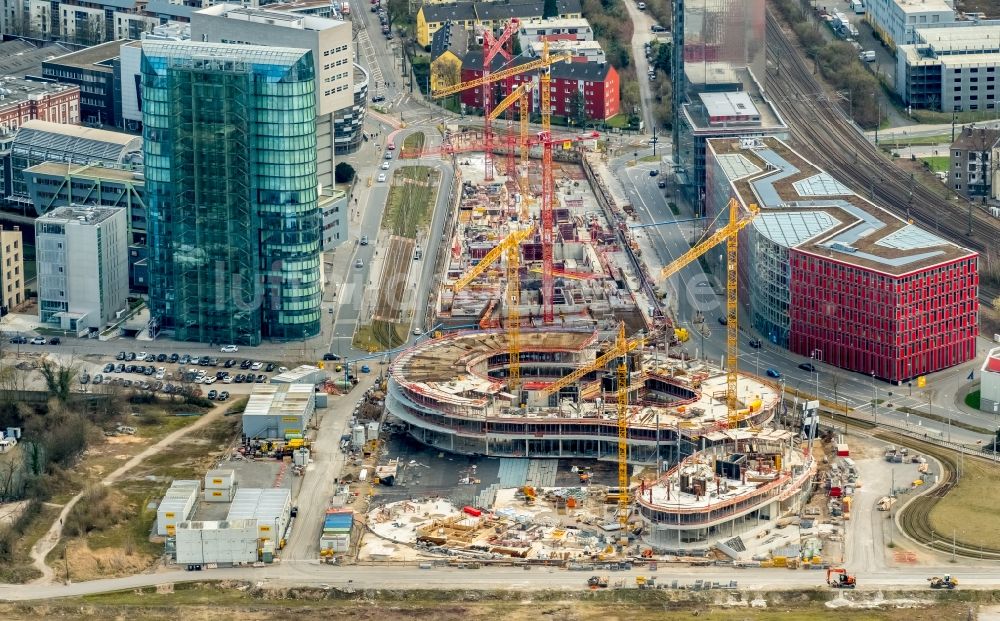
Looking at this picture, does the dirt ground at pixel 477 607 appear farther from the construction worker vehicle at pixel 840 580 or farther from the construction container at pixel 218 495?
the construction container at pixel 218 495

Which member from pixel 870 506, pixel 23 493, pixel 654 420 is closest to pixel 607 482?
pixel 654 420

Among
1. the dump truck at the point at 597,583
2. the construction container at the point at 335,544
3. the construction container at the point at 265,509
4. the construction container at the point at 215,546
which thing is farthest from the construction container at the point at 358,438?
the dump truck at the point at 597,583

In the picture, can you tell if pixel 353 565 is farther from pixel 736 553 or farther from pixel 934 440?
pixel 934 440

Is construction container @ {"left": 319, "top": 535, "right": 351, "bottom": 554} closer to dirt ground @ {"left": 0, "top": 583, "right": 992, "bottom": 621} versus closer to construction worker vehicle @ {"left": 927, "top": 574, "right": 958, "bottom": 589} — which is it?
dirt ground @ {"left": 0, "top": 583, "right": 992, "bottom": 621}

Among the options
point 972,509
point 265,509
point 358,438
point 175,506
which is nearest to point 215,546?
point 265,509

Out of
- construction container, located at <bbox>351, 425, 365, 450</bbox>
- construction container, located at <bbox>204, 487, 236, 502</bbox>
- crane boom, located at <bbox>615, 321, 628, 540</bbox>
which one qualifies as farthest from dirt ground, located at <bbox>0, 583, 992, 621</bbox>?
construction container, located at <bbox>351, 425, 365, 450</bbox>
